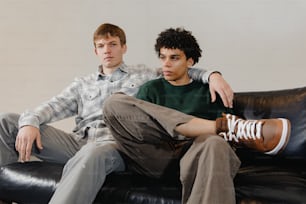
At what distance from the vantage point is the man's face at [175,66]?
4.63ft

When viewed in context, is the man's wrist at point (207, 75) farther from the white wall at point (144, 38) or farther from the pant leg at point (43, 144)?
the pant leg at point (43, 144)

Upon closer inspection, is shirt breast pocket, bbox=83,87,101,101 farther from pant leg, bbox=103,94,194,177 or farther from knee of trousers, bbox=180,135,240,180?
knee of trousers, bbox=180,135,240,180

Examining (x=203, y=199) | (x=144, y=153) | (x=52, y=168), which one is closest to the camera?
(x=203, y=199)

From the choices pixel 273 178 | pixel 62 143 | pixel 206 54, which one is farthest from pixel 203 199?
pixel 206 54

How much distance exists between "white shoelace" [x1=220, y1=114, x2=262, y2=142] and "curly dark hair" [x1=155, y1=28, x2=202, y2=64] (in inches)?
18.4

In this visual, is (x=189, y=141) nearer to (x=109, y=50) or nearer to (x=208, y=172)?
(x=208, y=172)

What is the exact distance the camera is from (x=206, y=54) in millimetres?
1773

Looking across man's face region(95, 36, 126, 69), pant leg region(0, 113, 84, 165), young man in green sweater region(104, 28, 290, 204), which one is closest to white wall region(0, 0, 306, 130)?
man's face region(95, 36, 126, 69)

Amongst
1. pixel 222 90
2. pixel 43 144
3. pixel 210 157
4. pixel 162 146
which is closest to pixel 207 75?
pixel 222 90

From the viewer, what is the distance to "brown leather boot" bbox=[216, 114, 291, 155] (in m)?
0.99

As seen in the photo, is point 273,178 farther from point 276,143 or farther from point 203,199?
point 203,199

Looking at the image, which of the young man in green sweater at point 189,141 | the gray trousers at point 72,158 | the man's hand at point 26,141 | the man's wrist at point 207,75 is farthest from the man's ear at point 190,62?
the man's hand at point 26,141

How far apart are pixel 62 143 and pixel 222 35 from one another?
908mm

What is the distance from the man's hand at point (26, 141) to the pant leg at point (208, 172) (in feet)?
1.77
